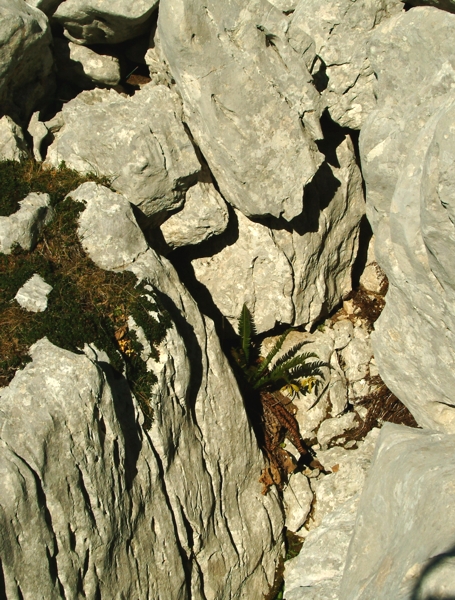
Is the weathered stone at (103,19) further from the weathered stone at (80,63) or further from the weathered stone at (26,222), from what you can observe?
the weathered stone at (26,222)

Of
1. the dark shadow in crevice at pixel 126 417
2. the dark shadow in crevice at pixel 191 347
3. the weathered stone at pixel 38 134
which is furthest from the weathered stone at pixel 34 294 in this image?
the weathered stone at pixel 38 134

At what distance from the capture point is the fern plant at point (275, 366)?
9711mm

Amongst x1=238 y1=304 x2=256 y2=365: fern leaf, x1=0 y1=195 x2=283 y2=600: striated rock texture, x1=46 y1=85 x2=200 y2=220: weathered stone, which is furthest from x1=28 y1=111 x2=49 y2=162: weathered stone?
x1=238 y1=304 x2=256 y2=365: fern leaf

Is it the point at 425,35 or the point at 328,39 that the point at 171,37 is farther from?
the point at 425,35

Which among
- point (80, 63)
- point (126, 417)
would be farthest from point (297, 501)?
point (80, 63)

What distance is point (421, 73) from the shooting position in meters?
7.55

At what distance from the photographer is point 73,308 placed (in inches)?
284

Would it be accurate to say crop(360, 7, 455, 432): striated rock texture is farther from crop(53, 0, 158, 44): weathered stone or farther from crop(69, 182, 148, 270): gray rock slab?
crop(53, 0, 158, 44): weathered stone

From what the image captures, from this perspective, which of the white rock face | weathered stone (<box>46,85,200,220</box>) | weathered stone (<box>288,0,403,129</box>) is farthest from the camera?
the white rock face

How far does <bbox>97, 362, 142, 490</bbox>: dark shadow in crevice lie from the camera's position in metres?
7.14

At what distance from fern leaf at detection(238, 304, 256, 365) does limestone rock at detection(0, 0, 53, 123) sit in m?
4.43

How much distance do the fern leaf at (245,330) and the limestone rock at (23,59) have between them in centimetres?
443

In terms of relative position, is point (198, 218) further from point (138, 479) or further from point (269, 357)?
point (138, 479)

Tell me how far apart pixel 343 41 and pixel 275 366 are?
5.03 meters
